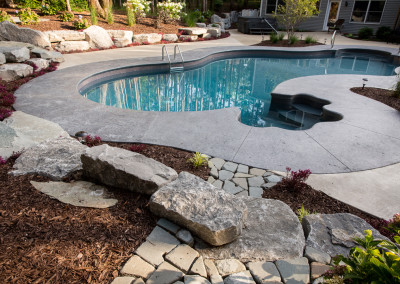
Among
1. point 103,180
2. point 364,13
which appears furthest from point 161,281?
point 364,13

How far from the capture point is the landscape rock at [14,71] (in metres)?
6.98

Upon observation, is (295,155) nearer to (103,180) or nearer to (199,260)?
(199,260)

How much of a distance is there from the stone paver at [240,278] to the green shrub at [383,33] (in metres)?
18.9

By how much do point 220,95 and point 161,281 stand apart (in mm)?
6435

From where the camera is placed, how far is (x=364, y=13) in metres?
17.7

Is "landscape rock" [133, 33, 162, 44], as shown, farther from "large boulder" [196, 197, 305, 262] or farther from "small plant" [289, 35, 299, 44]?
"large boulder" [196, 197, 305, 262]

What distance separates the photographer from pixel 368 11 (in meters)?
17.5

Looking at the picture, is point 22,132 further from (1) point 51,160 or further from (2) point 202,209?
(2) point 202,209

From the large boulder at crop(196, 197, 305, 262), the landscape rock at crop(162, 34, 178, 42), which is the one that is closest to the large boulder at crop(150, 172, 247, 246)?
the large boulder at crop(196, 197, 305, 262)

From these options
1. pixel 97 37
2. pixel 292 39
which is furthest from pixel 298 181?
pixel 292 39

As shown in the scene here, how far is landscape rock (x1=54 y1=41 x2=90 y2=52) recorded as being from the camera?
10594 mm

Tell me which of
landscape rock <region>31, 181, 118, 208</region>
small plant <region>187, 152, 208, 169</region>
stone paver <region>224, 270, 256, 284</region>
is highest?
landscape rock <region>31, 181, 118, 208</region>

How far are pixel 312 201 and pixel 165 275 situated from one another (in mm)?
1926

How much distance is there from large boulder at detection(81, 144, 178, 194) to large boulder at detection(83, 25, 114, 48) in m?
10.0
